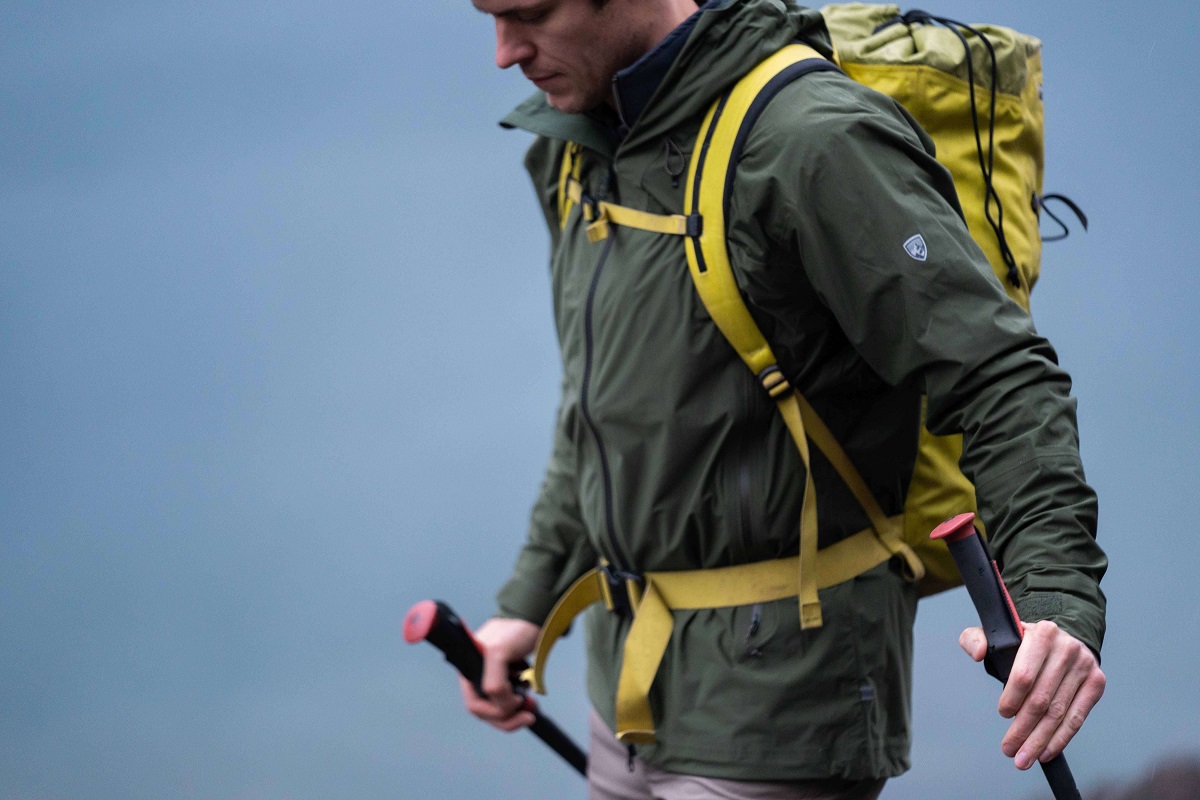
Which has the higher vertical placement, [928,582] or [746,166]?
[746,166]

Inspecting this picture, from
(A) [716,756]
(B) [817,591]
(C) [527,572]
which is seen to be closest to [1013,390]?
(B) [817,591]

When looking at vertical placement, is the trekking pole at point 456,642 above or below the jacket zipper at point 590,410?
below

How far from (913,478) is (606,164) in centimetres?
51

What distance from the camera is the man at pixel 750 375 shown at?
1.18 m

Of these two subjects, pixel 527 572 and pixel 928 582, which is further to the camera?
pixel 527 572

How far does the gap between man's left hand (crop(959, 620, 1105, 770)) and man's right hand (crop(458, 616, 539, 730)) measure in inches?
39.3

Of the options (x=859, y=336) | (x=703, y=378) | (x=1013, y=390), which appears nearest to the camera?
(x=1013, y=390)

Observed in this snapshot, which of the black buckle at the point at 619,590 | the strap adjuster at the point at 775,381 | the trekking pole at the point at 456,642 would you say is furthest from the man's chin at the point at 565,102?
the trekking pole at the point at 456,642

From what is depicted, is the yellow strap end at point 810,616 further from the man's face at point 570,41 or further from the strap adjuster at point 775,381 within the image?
the man's face at point 570,41

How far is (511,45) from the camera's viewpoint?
4.73 feet

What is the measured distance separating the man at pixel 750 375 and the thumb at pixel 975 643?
0.42ft

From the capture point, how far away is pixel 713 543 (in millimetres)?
1427

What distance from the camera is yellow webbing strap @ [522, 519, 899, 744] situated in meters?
1.42

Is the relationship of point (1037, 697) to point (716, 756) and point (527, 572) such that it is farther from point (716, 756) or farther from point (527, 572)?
point (527, 572)
